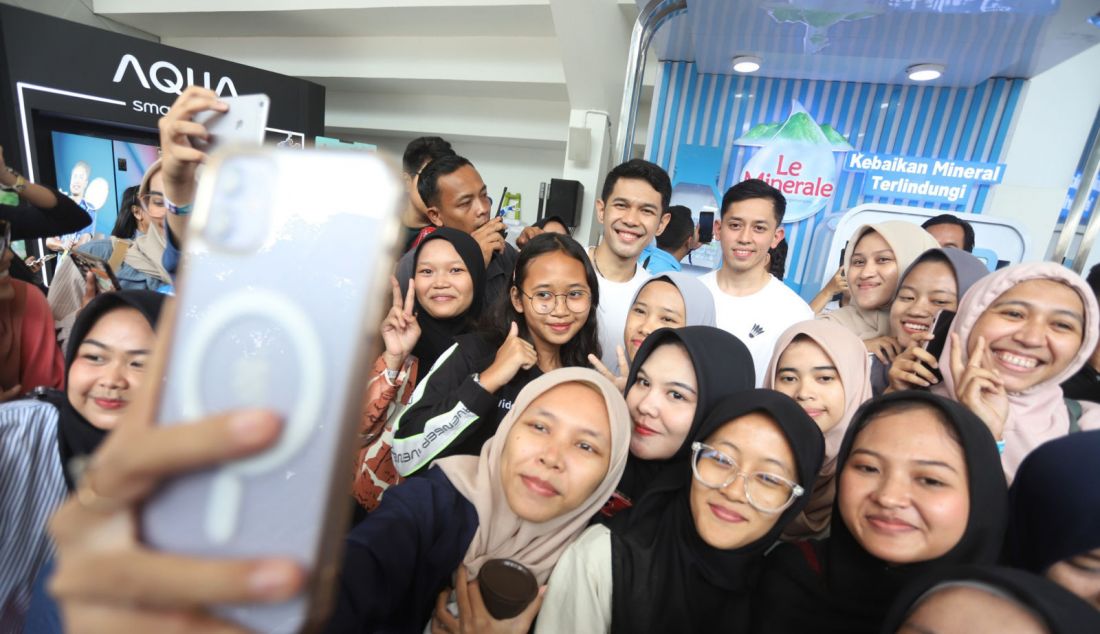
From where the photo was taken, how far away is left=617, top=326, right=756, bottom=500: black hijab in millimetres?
1337

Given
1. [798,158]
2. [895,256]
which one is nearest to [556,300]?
[895,256]

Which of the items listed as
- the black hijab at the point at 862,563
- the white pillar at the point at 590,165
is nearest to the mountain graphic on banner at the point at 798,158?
the white pillar at the point at 590,165

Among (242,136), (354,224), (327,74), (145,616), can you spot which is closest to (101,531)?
(145,616)

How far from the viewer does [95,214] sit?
15.5ft

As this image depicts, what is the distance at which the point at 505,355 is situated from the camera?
1496 millimetres

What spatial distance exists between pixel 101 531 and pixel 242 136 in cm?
60

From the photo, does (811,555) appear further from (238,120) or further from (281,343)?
(238,120)

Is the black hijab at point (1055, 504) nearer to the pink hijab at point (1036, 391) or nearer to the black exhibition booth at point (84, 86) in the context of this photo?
the pink hijab at point (1036, 391)

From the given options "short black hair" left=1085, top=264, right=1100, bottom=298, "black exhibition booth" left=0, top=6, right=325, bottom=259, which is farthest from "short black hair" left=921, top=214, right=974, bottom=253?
"black exhibition booth" left=0, top=6, right=325, bottom=259

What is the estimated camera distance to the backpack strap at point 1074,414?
4.72 ft

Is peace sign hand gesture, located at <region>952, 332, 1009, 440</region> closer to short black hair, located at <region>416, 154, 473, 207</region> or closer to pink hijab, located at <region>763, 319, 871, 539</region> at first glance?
pink hijab, located at <region>763, 319, 871, 539</region>

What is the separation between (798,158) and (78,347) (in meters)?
5.23

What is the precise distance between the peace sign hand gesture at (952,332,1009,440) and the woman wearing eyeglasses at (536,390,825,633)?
1.96ft

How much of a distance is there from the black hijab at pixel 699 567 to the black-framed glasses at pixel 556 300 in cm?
71
